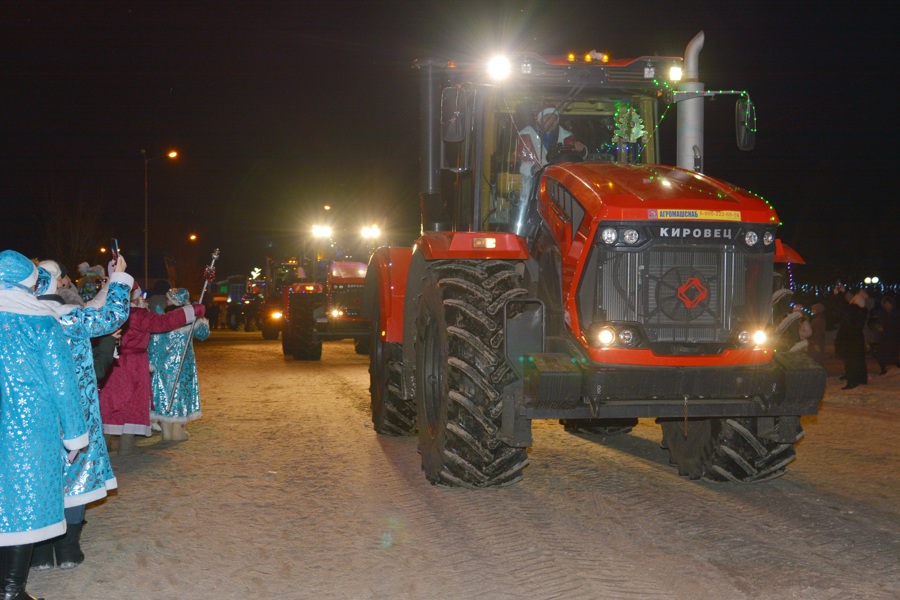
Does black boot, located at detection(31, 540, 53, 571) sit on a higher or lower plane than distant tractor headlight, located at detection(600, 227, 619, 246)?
lower

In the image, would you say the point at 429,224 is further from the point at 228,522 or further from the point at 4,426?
the point at 4,426

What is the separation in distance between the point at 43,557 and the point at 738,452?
491 centimetres

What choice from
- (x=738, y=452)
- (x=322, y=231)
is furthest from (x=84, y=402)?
(x=322, y=231)

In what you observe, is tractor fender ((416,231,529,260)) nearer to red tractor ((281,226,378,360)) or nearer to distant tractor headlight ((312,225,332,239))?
red tractor ((281,226,378,360))

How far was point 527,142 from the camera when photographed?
8.27 metres

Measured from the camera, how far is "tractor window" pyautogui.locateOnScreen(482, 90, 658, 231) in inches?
324

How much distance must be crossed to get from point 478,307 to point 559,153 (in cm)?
175

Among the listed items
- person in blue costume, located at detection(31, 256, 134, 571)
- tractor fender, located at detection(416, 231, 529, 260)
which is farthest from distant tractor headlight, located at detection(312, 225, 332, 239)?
person in blue costume, located at detection(31, 256, 134, 571)

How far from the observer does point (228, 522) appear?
6719 millimetres

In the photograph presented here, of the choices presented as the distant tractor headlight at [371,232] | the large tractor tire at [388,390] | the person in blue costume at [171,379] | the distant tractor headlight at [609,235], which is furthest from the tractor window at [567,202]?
the distant tractor headlight at [371,232]

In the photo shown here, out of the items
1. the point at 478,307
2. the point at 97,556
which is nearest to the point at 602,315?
the point at 478,307

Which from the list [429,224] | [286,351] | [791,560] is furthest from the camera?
[286,351]

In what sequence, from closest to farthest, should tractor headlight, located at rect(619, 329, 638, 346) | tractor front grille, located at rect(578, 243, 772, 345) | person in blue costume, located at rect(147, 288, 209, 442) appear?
tractor headlight, located at rect(619, 329, 638, 346) → tractor front grille, located at rect(578, 243, 772, 345) → person in blue costume, located at rect(147, 288, 209, 442)

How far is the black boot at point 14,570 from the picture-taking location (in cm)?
495
